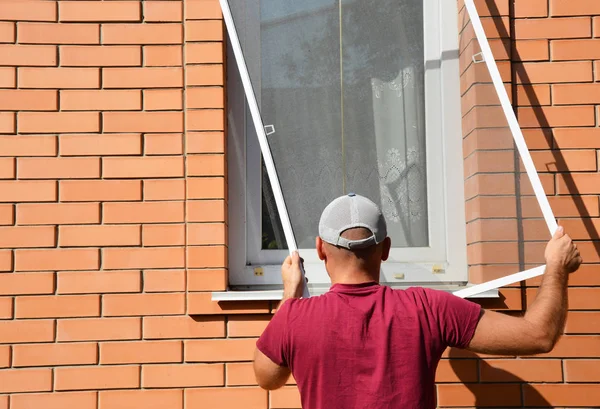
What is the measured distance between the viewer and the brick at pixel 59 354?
306cm

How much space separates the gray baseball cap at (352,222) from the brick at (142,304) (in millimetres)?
1085

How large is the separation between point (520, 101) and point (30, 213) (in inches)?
82.0

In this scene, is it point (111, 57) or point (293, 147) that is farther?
point (111, 57)

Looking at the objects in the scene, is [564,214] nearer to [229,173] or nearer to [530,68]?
[530,68]

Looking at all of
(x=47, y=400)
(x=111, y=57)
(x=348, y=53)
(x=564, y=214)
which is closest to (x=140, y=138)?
(x=111, y=57)

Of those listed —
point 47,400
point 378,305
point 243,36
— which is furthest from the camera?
point 47,400

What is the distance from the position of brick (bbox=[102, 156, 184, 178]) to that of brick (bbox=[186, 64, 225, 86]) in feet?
1.07

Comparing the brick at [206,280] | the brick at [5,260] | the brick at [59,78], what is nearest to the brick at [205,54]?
the brick at [59,78]

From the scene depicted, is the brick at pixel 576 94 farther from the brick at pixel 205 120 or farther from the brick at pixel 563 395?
the brick at pixel 205 120

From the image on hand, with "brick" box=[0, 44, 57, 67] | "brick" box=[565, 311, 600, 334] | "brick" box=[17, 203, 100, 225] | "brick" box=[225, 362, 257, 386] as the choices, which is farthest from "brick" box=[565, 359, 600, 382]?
"brick" box=[0, 44, 57, 67]

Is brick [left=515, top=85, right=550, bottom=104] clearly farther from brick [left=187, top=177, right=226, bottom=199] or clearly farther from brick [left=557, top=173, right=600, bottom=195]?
brick [left=187, top=177, right=226, bottom=199]

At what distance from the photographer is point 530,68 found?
3.18 metres

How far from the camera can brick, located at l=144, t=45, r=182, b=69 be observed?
3160 millimetres

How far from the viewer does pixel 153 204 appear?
3.11 metres
